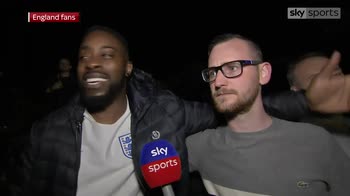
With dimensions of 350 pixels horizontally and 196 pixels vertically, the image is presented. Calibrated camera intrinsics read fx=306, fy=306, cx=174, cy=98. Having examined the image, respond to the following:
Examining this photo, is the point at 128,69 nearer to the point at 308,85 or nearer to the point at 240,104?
the point at 240,104

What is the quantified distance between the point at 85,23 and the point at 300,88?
16.9 ft

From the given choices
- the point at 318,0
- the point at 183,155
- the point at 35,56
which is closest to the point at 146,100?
the point at 183,155

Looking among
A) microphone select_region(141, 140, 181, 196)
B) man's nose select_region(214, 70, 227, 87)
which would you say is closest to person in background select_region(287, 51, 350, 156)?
man's nose select_region(214, 70, 227, 87)

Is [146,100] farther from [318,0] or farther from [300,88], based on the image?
[318,0]

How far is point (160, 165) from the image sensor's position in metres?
1.53

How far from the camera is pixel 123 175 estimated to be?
6.14ft

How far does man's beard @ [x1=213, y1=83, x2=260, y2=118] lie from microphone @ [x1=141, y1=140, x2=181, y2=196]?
362 mm

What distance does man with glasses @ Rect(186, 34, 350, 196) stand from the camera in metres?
1.56

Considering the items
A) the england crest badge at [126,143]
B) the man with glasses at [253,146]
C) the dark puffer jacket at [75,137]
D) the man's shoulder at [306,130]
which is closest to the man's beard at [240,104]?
the man with glasses at [253,146]

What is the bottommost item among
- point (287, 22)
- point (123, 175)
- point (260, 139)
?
point (123, 175)

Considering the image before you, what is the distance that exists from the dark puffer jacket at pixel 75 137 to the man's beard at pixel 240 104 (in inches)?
13.7

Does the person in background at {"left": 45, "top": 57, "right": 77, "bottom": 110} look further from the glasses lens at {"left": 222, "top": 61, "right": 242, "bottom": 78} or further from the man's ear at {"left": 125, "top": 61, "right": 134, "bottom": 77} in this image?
the glasses lens at {"left": 222, "top": 61, "right": 242, "bottom": 78}

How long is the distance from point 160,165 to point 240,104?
54cm

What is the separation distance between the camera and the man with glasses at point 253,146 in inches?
61.4
